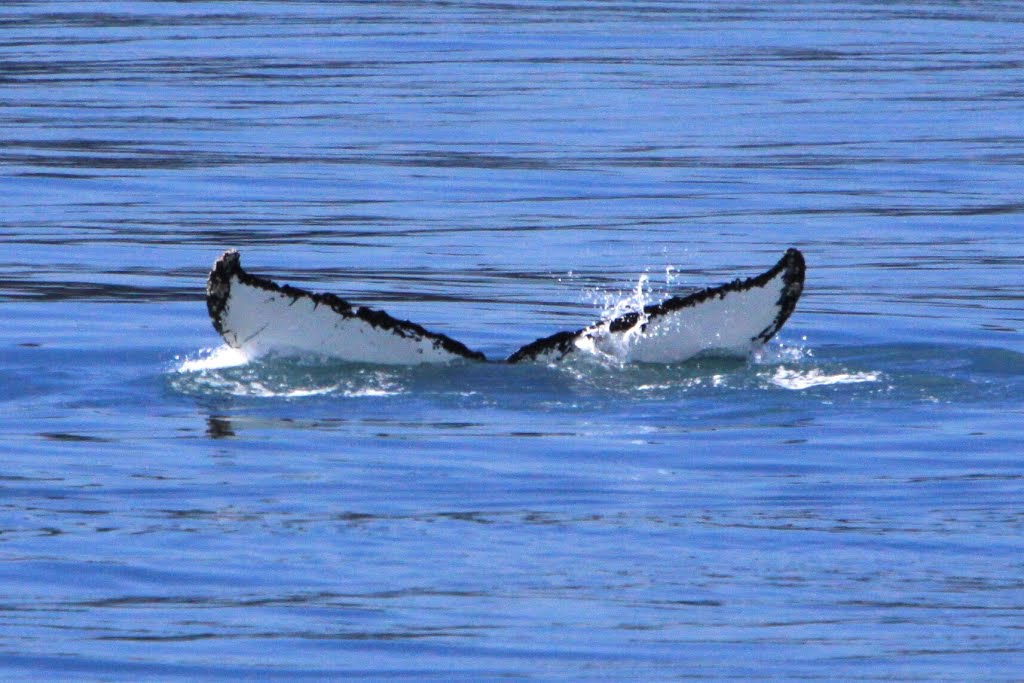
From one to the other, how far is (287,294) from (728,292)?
1.87 m

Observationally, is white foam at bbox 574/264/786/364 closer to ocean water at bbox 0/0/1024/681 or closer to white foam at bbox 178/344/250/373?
ocean water at bbox 0/0/1024/681

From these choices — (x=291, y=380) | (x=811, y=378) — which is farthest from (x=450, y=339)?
(x=811, y=378)

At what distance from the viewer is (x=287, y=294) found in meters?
9.91

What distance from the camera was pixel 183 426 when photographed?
9.50 meters

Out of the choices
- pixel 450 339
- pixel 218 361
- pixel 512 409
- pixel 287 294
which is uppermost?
pixel 287 294

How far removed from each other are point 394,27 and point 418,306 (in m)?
21.8

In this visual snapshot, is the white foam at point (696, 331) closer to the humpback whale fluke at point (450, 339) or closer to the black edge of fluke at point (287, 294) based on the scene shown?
the humpback whale fluke at point (450, 339)

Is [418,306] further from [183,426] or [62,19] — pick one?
[62,19]

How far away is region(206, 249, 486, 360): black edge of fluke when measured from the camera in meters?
9.73

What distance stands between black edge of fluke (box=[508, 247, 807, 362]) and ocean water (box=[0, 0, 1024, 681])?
4.5 inches

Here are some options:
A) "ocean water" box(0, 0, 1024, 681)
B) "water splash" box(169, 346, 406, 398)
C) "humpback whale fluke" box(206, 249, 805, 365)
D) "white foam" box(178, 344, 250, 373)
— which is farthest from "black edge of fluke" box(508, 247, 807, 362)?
"white foam" box(178, 344, 250, 373)

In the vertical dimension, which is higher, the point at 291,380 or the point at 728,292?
the point at 728,292

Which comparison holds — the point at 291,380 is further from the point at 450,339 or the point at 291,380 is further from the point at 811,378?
the point at 811,378

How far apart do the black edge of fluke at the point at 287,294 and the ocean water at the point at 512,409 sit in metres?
0.20
